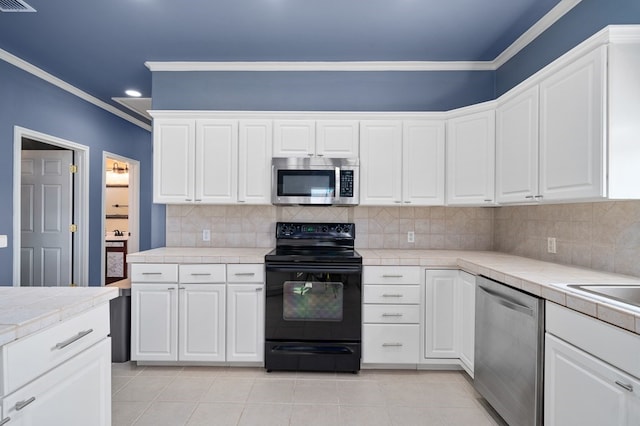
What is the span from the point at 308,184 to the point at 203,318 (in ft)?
4.61

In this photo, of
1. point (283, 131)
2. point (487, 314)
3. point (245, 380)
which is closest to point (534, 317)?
point (487, 314)

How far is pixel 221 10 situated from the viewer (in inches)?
92.8

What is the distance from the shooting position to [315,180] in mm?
2854

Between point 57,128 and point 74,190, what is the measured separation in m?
0.78

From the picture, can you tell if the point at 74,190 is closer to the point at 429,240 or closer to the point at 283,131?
the point at 283,131

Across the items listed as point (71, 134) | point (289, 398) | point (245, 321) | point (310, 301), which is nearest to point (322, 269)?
point (310, 301)

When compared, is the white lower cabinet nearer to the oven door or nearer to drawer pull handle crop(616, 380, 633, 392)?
the oven door

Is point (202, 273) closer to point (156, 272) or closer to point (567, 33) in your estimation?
point (156, 272)

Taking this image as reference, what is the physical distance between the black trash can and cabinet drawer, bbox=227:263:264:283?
967 mm

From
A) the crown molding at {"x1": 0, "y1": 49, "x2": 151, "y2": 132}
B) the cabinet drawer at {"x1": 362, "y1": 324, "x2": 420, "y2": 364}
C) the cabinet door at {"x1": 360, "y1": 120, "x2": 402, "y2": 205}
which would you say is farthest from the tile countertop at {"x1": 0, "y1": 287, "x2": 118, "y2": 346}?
the crown molding at {"x1": 0, "y1": 49, "x2": 151, "y2": 132}

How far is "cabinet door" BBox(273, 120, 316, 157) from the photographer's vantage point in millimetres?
2891

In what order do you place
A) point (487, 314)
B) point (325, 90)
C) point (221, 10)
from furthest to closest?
1. point (325, 90)
2. point (221, 10)
3. point (487, 314)

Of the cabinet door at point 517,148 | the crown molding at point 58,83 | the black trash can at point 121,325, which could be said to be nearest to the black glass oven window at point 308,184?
the cabinet door at point 517,148

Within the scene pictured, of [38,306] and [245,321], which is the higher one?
[38,306]
